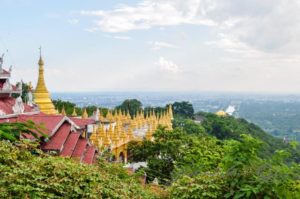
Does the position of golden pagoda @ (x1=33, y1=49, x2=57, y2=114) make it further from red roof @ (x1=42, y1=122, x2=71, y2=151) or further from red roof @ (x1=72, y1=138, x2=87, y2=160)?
red roof @ (x1=42, y1=122, x2=71, y2=151)

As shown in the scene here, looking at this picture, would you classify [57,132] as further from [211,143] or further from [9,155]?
[211,143]

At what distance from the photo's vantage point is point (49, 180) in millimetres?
9445

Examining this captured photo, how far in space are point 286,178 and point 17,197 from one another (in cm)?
589

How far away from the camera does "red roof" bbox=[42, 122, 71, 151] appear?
13950mm

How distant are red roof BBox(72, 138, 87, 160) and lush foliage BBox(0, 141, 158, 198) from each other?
182 inches

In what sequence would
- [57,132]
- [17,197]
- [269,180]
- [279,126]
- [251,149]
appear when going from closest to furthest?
1. [17,197]
2. [269,180]
3. [251,149]
4. [57,132]
5. [279,126]

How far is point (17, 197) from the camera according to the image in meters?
8.69

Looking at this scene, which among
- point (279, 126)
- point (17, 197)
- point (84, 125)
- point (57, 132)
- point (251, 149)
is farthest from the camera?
point (279, 126)

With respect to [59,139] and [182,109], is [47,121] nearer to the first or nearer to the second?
[59,139]

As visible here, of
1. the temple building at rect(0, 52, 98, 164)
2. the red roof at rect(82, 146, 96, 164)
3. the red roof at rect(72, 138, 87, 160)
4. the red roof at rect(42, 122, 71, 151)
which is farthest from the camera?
the red roof at rect(82, 146, 96, 164)

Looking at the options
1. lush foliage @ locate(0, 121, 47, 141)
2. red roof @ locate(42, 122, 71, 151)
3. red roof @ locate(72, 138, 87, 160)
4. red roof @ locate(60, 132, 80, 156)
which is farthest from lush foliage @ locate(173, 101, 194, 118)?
lush foliage @ locate(0, 121, 47, 141)

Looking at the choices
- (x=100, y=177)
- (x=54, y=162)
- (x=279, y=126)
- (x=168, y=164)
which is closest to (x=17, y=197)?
(x=54, y=162)

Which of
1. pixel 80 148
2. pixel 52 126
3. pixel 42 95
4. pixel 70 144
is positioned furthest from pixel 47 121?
pixel 42 95

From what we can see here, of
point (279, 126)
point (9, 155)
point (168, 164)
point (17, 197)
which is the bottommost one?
point (279, 126)
